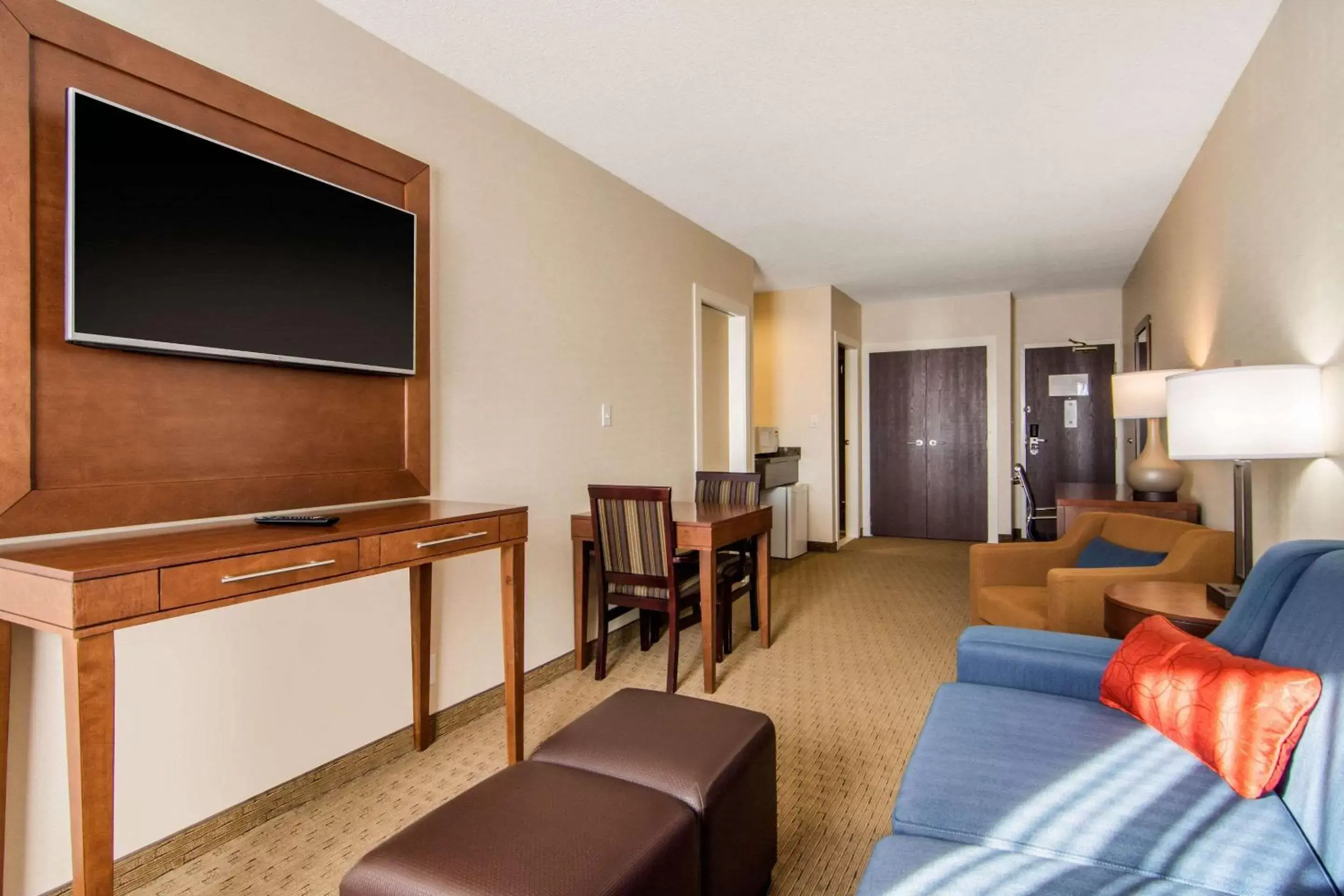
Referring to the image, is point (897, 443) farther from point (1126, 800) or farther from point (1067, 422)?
point (1126, 800)

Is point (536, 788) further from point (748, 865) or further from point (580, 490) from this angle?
point (580, 490)

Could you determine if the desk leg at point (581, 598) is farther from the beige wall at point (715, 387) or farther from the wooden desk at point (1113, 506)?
the wooden desk at point (1113, 506)

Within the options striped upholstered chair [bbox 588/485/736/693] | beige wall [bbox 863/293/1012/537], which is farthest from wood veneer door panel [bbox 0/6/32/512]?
beige wall [bbox 863/293/1012/537]

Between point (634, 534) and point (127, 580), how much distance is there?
6.22 feet

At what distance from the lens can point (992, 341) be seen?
6.73m

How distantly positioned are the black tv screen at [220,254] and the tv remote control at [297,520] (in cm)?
45

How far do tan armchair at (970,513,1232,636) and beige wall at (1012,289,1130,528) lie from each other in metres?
3.71

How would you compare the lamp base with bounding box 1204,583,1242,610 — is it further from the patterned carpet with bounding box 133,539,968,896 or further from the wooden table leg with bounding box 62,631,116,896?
the wooden table leg with bounding box 62,631,116,896

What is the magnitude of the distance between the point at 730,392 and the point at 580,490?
220 centimetres

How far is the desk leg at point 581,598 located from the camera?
128 inches

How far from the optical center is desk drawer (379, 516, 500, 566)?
71.5 inches

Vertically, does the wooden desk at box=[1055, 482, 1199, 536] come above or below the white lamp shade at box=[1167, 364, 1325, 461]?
below

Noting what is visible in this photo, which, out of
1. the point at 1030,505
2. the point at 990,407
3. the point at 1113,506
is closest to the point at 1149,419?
the point at 1113,506

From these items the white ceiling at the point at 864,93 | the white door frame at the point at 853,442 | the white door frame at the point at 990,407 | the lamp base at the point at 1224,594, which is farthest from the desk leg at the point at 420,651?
the white door frame at the point at 990,407
